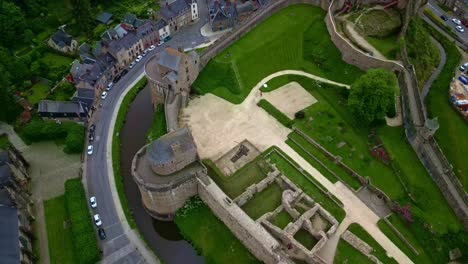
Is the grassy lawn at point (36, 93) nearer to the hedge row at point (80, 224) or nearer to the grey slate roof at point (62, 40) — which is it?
the grey slate roof at point (62, 40)

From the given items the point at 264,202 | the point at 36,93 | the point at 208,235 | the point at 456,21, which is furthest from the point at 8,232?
the point at 456,21

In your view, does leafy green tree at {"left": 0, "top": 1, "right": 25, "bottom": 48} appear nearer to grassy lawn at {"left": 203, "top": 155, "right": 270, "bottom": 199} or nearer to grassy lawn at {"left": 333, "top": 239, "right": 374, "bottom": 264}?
grassy lawn at {"left": 203, "top": 155, "right": 270, "bottom": 199}

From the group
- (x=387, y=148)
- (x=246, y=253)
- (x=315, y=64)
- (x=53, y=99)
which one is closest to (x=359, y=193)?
(x=387, y=148)

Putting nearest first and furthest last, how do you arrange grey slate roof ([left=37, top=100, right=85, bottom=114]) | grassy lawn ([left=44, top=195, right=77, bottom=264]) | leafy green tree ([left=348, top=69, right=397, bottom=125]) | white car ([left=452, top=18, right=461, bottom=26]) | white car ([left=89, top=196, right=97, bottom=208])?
grassy lawn ([left=44, top=195, right=77, bottom=264]) → white car ([left=89, top=196, right=97, bottom=208]) → leafy green tree ([left=348, top=69, right=397, bottom=125]) → grey slate roof ([left=37, top=100, right=85, bottom=114]) → white car ([left=452, top=18, right=461, bottom=26])

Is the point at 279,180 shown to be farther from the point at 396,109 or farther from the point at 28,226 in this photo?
the point at 28,226

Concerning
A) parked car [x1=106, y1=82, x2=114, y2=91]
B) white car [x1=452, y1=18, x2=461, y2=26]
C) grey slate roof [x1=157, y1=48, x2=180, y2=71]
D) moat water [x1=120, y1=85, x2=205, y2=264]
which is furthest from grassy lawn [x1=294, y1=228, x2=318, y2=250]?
white car [x1=452, y1=18, x2=461, y2=26]

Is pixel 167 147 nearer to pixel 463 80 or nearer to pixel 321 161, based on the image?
pixel 321 161
